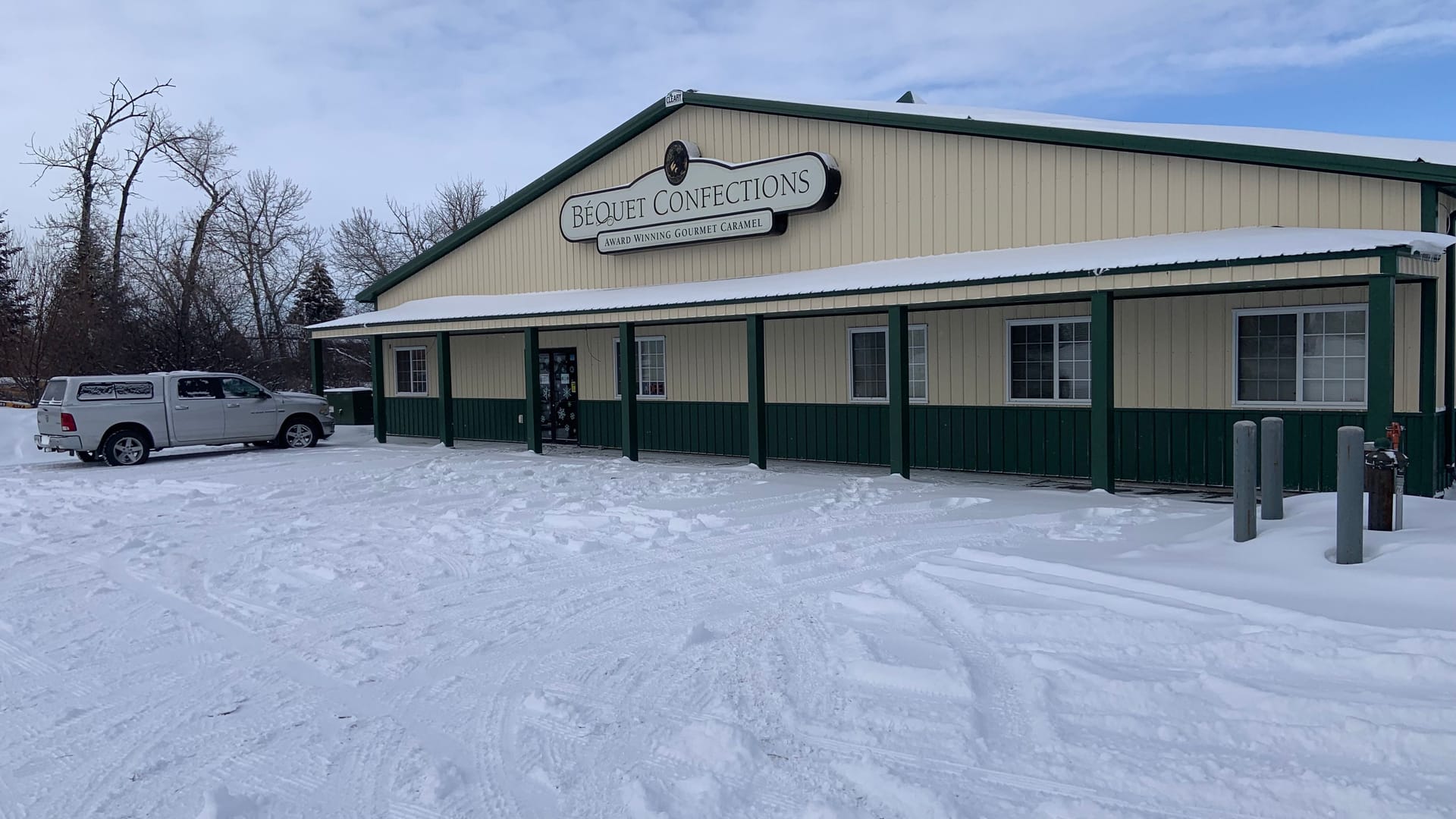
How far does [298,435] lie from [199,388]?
6.86 ft

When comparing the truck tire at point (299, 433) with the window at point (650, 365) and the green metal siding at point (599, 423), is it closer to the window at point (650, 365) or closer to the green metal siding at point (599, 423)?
the green metal siding at point (599, 423)

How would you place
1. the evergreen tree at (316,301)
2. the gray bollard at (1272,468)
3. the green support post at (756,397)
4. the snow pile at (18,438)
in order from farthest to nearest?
the evergreen tree at (316,301), the snow pile at (18,438), the green support post at (756,397), the gray bollard at (1272,468)

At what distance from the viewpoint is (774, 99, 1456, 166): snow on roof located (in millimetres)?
12086

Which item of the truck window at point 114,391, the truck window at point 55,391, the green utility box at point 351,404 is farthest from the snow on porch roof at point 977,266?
the green utility box at point 351,404

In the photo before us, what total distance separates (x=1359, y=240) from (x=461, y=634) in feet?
28.9

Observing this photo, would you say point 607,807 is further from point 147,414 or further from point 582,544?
point 147,414

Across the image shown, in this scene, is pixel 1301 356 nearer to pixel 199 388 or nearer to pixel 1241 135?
pixel 1241 135

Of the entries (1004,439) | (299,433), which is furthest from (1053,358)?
(299,433)

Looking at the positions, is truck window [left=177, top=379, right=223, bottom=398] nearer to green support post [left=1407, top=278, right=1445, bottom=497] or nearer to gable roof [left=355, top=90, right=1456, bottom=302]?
gable roof [left=355, top=90, right=1456, bottom=302]

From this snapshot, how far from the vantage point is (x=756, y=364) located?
48.3ft

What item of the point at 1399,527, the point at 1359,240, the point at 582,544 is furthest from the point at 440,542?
the point at 1359,240

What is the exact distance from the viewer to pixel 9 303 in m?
44.6

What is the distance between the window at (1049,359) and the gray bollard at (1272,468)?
481 cm

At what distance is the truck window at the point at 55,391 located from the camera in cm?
1742
